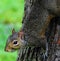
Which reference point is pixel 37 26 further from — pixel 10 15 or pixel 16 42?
pixel 10 15

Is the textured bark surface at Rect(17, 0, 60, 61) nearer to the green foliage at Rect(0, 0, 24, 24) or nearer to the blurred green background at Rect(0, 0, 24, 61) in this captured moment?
the blurred green background at Rect(0, 0, 24, 61)

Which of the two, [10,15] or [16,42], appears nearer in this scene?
[16,42]

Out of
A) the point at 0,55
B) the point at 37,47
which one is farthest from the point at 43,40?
the point at 0,55

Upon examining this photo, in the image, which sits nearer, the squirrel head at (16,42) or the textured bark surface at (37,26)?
the textured bark surface at (37,26)

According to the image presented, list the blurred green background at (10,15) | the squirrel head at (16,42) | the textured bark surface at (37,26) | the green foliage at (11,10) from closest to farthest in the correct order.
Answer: the textured bark surface at (37,26), the squirrel head at (16,42), the blurred green background at (10,15), the green foliage at (11,10)

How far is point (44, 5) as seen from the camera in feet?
10.4

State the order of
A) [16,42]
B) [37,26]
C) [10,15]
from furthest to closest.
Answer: [10,15], [16,42], [37,26]

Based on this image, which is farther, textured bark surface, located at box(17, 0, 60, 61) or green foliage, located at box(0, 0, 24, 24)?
green foliage, located at box(0, 0, 24, 24)

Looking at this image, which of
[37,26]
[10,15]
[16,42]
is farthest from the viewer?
[10,15]

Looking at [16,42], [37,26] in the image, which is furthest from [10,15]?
[37,26]

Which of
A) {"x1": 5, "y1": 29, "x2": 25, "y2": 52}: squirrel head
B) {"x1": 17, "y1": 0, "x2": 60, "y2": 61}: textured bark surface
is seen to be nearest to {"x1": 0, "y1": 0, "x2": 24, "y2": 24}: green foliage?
{"x1": 5, "y1": 29, "x2": 25, "y2": 52}: squirrel head

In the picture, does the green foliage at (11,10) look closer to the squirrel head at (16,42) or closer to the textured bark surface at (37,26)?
the squirrel head at (16,42)

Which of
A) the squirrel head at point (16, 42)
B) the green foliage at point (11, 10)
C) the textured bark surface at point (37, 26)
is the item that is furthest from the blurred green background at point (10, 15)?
the textured bark surface at point (37, 26)

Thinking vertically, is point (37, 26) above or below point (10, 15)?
above
